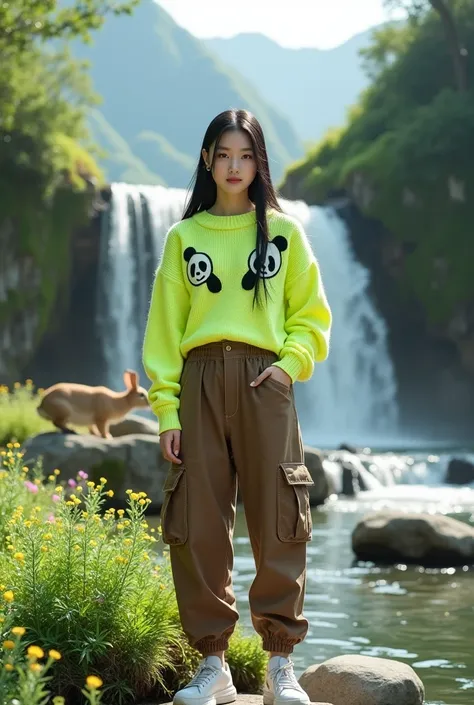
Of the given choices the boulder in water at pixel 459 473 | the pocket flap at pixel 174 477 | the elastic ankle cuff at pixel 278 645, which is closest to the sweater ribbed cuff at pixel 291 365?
the pocket flap at pixel 174 477

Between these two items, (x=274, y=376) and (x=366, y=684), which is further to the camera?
(x=366, y=684)

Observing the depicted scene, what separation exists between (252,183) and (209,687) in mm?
1933

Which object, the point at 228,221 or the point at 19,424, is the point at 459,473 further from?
A: the point at 228,221

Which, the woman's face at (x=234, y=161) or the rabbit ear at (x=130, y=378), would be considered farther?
the rabbit ear at (x=130, y=378)

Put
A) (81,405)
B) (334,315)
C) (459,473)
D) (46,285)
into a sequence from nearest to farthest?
(81,405)
(459,473)
(46,285)
(334,315)

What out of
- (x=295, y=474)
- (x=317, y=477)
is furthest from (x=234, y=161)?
(x=317, y=477)

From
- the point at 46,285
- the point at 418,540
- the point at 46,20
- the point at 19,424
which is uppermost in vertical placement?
the point at 46,285

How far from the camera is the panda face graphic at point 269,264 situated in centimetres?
457

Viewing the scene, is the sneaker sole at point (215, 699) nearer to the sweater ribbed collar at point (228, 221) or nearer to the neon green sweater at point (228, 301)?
the neon green sweater at point (228, 301)

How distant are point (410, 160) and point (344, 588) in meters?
24.8

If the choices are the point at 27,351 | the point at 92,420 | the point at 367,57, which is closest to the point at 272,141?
the point at 367,57

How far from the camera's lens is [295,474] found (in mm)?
4395

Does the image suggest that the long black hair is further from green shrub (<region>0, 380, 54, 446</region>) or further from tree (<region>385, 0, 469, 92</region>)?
tree (<region>385, 0, 469, 92</region>)

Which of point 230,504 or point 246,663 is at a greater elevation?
point 230,504
